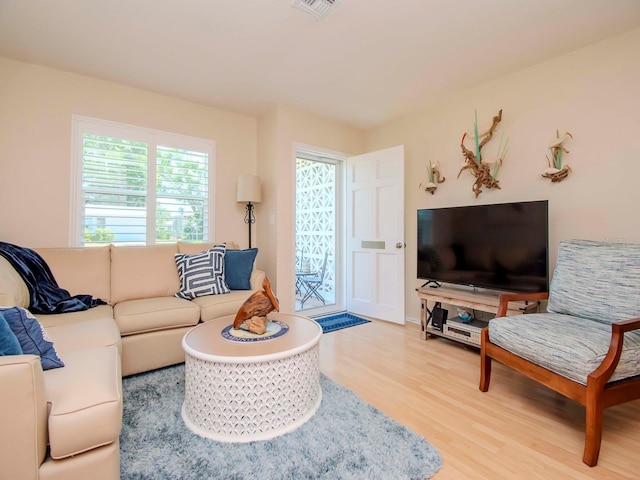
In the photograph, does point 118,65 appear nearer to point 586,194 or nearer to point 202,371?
point 202,371

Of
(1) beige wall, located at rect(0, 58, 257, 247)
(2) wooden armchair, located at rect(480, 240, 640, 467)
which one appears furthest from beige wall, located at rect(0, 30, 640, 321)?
(2) wooden armchair, located at rect(480, 240, 640, 467)

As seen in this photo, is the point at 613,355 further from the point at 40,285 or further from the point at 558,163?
the point at 40,285

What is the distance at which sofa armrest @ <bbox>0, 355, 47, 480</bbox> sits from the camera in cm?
90

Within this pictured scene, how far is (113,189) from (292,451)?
113 inches

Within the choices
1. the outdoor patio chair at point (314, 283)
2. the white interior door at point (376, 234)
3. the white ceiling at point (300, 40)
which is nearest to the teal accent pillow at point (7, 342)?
the white ceiling at point (300, 40)

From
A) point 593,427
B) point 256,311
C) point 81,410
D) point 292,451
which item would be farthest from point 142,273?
point 593,427

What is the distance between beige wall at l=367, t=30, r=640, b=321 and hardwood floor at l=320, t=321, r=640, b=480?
48.1 inches

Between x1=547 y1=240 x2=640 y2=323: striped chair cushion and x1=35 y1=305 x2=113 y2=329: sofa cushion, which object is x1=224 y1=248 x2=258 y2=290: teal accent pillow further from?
x1=547 y1=240 x2=640 y2=323: striped chair cushion

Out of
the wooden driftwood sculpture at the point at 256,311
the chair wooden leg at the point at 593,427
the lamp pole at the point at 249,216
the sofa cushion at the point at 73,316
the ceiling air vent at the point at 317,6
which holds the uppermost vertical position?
the ceiling air vent at the point at 317,6

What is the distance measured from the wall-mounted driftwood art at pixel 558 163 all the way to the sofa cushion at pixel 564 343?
3.85 feet

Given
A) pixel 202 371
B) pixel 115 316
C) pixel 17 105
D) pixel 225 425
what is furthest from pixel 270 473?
pixel 17 105

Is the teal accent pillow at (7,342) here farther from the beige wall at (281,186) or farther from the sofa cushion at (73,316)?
the beige wall at (281,186)

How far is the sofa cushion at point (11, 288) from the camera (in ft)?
5.62

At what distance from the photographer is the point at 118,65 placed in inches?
104
